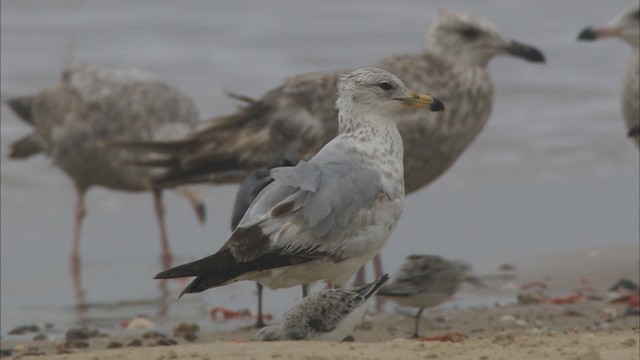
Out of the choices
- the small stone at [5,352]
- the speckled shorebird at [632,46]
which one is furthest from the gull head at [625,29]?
the small stone at [5,352]

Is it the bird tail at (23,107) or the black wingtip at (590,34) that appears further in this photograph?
the bird tail at (23,107)

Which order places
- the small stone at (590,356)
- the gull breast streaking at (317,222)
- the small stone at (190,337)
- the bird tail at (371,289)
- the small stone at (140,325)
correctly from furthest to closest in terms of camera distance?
1. the small stone at (140,325)
2. the small stone at (190,337)
3. the bird tail at (371,289)
4. the gull breast streaking at (317,222)
5. the small stone at (590,356)

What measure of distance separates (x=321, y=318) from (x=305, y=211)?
0.42 m

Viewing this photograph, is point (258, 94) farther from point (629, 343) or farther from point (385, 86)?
point (629, 343)

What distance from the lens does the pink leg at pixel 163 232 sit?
9945mm

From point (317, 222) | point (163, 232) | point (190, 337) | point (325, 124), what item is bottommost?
point (190, 337)

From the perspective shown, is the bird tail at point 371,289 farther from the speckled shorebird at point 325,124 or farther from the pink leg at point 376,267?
the pink leg at point 376,267

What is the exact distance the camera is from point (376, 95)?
21.3 feet

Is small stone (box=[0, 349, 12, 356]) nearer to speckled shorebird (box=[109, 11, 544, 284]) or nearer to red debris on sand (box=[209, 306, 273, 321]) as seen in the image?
red debris on sand (box=[209, 306, 273, 321])

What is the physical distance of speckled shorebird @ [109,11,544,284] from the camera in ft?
29.6

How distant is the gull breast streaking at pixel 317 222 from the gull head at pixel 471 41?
3611 millimetres

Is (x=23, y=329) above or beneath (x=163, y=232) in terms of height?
beneath

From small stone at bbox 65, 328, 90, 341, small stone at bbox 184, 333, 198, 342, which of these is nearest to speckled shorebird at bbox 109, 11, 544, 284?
small stone at bbox 184, 333, 198, 342

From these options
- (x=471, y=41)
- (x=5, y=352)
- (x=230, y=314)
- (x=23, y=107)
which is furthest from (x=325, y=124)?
(x=23, y=107)
